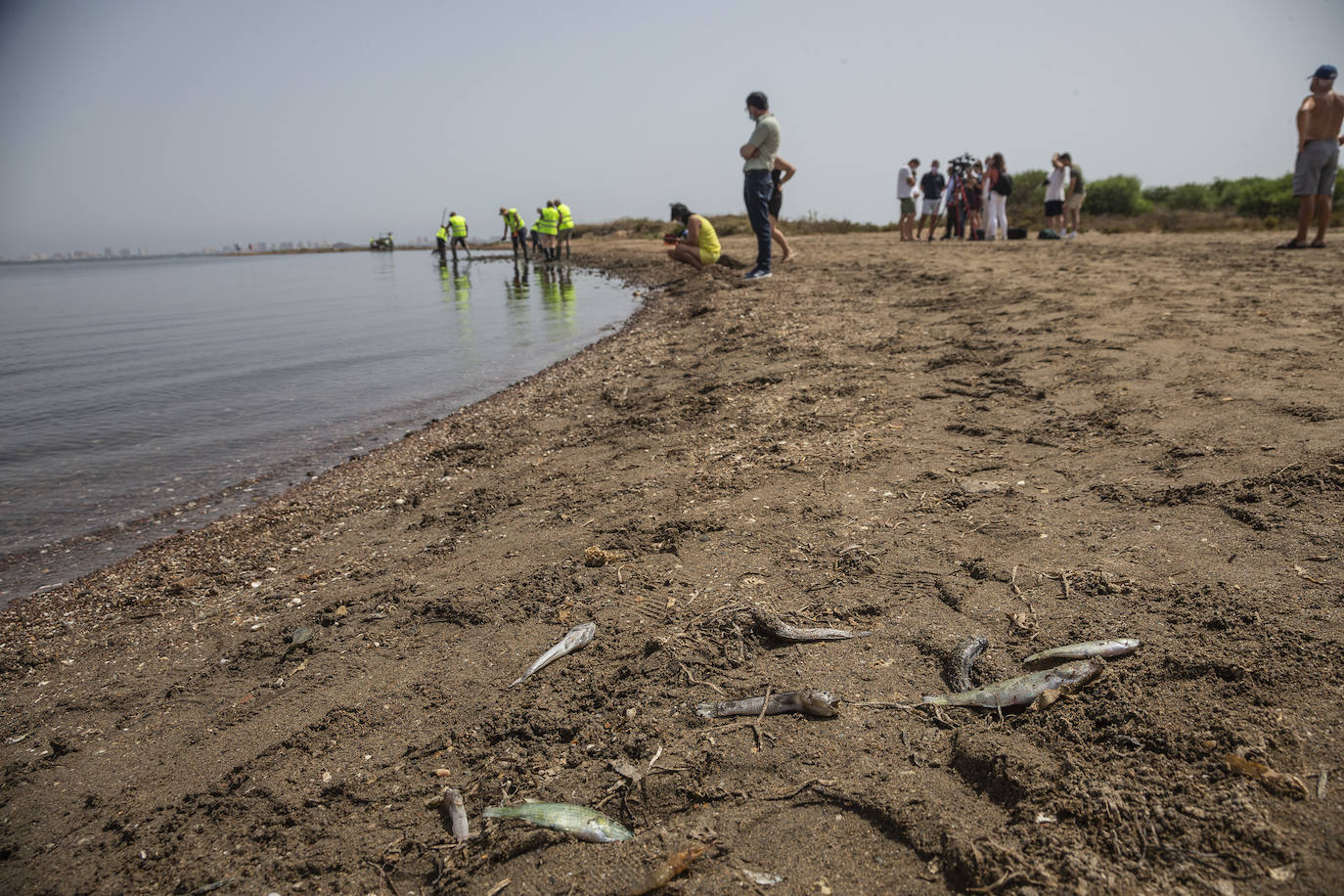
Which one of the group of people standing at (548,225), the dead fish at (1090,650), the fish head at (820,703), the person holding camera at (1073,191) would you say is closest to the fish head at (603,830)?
the fish head at (820,703)

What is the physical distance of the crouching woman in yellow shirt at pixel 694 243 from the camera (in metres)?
12.2

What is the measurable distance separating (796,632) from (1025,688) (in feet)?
2.31

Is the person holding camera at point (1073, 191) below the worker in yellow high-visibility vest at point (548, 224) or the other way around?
below

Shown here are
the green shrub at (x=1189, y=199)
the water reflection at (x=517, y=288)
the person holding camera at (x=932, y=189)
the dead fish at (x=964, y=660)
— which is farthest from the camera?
the green shrub at (x=1189, y=199)

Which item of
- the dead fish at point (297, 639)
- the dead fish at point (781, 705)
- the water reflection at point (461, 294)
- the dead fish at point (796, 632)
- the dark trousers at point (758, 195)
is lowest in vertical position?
the dead fish at point (297, 639)

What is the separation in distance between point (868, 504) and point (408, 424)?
5.50 m

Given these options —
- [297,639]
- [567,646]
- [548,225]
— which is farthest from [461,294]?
[567,646]

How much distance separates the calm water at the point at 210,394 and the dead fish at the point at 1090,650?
208 inches

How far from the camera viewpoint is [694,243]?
12523 millimetres

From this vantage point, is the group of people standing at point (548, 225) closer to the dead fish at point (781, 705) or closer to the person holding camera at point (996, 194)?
the person holding camera at point (996, 194)

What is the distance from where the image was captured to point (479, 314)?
50.2ft

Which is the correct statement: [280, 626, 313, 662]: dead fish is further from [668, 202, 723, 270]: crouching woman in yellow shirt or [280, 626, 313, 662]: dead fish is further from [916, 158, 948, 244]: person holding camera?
[916, 158, 948, 244]: person holding camera

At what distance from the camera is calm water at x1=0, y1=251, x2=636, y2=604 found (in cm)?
535

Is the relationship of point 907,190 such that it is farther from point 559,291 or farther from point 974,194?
point 559,291
